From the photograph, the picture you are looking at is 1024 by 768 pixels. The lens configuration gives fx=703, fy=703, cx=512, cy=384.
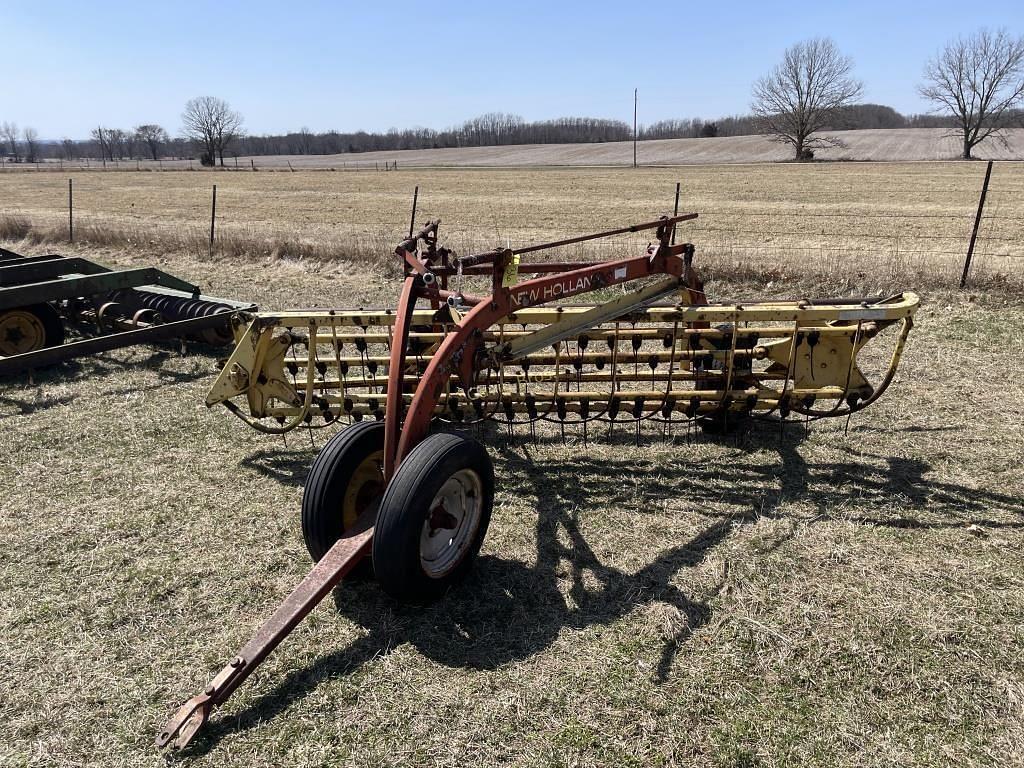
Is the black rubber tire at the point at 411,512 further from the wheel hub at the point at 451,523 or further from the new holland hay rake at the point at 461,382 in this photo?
the wheel hub at the point at 451,523

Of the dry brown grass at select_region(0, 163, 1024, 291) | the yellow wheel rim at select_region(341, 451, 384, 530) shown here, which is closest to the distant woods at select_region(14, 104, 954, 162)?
the dry brown grass at select_region(0, 163, 1024, 291)

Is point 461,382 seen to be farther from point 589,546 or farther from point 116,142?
point 116,142

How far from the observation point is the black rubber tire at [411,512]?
10.6ft

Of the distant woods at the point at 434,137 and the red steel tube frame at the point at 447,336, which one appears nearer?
the red steel tube frame at the point at 447,336

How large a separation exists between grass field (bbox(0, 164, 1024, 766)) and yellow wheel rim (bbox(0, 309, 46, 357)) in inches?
39.7

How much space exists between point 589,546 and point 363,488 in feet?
4.54

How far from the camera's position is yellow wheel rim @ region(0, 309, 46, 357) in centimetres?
770

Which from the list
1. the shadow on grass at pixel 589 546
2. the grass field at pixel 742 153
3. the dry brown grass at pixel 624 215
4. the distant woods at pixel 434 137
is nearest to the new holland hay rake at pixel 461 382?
the shadow on grass at pixel 589 546

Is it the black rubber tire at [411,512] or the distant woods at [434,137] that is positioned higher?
the distant woods at [434,137]

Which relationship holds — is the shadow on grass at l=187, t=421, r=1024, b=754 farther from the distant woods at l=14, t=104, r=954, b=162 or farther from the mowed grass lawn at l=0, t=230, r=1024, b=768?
the distant woods at l=14, t=104, r=954, b=162

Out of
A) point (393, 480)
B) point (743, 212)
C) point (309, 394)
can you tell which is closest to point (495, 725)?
point (393, 480)

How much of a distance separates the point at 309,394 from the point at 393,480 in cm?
215

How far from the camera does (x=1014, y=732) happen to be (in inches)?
111

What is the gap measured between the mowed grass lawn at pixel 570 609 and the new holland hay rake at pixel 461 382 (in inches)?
12.4
